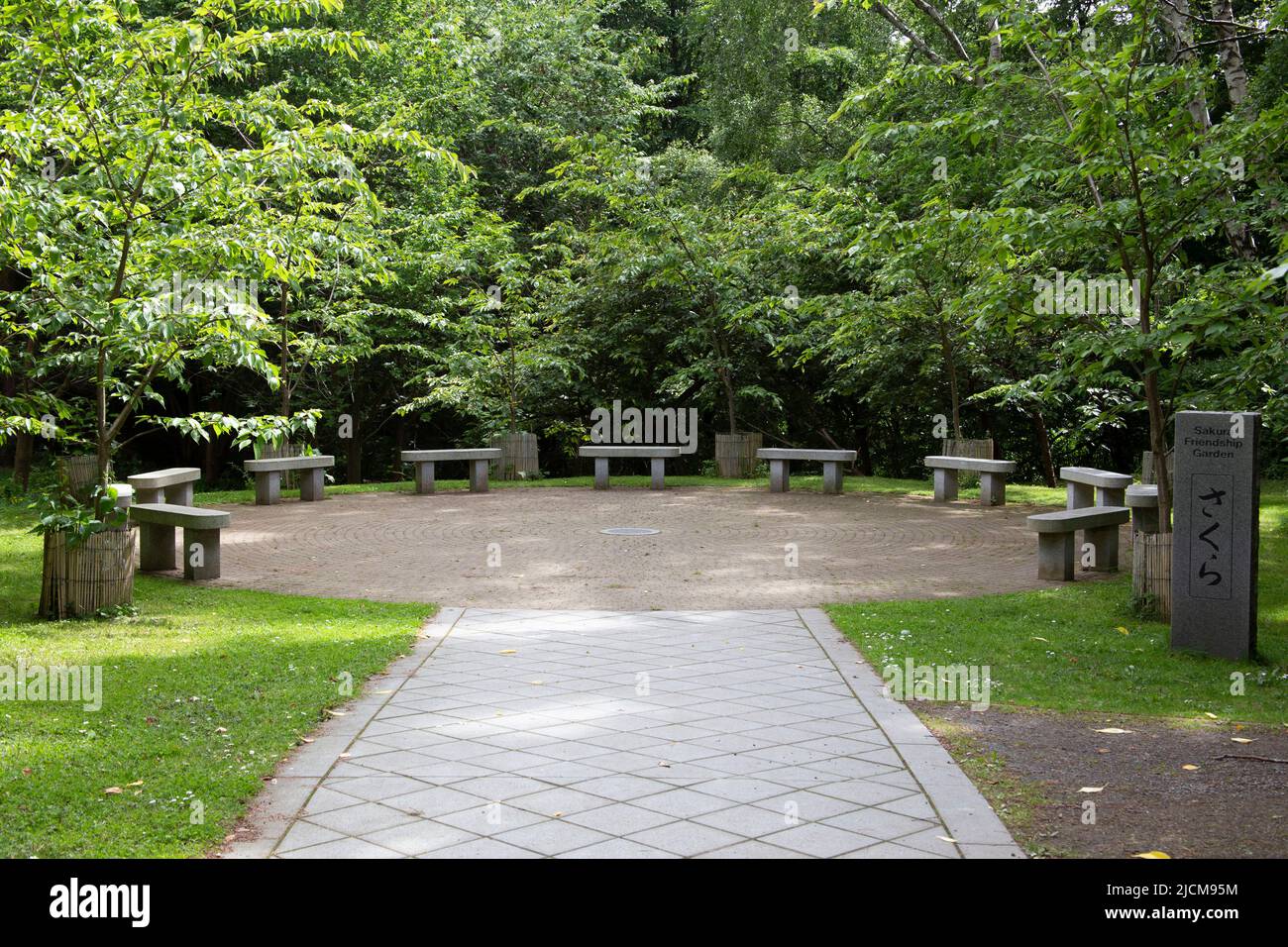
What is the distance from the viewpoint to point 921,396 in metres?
20.7

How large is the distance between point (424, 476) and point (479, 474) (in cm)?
91

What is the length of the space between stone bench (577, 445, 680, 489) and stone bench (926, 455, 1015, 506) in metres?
4.42

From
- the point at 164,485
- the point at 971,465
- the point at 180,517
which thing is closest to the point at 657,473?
the point at 971,465

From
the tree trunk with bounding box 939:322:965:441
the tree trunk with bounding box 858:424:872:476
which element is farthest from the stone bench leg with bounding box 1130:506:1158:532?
the tree trunk with bounding box 858:424:872:476

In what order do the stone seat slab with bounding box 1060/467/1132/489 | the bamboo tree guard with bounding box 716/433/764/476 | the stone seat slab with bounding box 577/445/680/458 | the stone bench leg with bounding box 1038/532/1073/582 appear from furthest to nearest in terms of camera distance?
1. the bamboo tree guard with bounding box 716/433/764/476
2. the stone seat slab with bounding box 577/445/680/458
3. the stone seat slab with bounding box 1060/467/1132/489
4. the stone bench leg with bounding box 1038/532/1073/582

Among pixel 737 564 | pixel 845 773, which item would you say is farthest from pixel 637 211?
pixel 845 773

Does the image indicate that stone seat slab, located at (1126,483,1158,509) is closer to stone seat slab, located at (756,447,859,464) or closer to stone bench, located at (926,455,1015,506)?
stone bench, located at (926,455,1015,506)

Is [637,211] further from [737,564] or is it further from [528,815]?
Result: [528,815]

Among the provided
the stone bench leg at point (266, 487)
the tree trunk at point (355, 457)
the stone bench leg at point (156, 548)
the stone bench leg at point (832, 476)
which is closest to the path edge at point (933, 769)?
the stone bench leg at point (156, 548)

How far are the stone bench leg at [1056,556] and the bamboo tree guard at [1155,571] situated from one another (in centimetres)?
171

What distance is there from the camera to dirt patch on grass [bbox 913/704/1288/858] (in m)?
4.52

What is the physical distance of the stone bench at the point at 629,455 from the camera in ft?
64.1

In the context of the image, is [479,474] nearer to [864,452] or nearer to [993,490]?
[993,490]

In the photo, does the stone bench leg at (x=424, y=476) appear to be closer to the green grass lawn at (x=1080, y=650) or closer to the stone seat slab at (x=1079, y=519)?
the green grass lawn at (x=1080, y=650)
